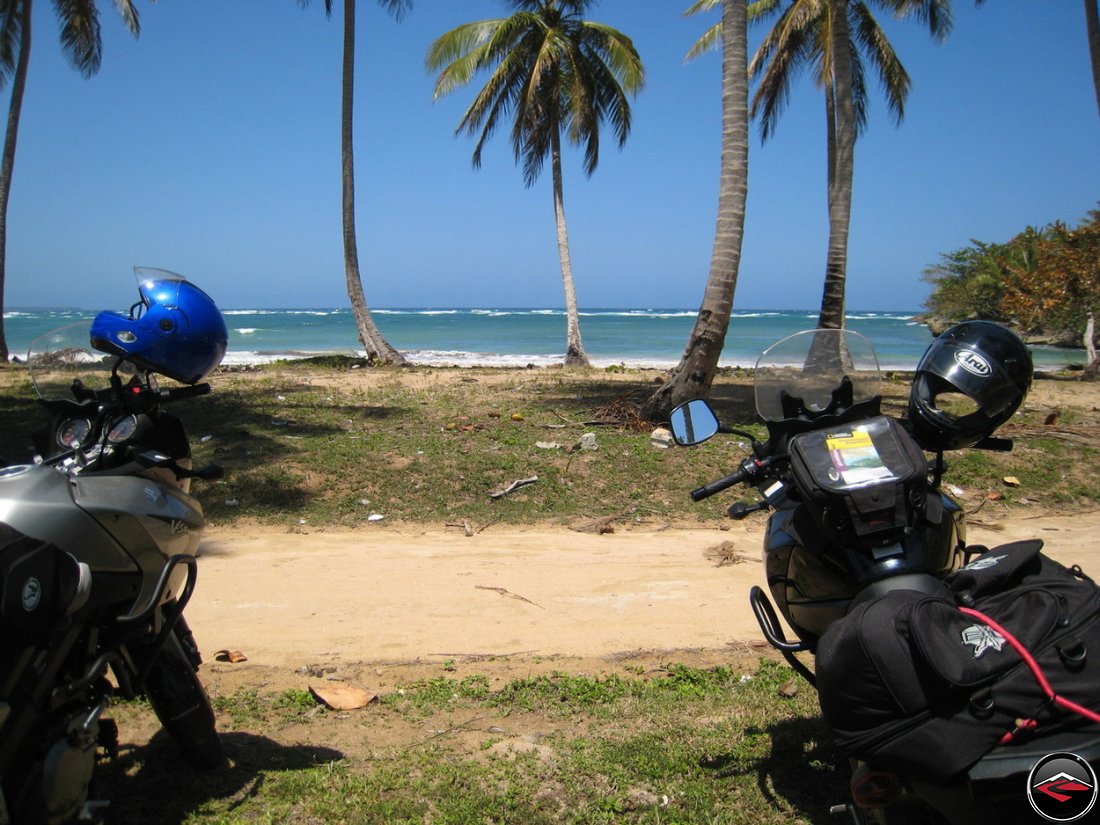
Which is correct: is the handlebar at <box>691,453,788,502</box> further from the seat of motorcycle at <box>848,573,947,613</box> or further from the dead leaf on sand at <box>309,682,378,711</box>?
the dead leaf on sand at <box>309,682,378,711</box>

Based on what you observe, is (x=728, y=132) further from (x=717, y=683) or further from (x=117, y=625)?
(x=117, y=625)

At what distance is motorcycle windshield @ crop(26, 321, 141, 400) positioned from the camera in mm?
3021

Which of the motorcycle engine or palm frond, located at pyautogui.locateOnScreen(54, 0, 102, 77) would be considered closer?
the motorcycle engine

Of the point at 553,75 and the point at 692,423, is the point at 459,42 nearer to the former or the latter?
the point at 553,75

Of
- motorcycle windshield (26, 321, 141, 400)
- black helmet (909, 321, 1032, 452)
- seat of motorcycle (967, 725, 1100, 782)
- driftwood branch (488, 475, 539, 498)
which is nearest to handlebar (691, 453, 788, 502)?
black helmet (909, 321, 1032, 452)

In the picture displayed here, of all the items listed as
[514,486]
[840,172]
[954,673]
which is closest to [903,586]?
[954,673]

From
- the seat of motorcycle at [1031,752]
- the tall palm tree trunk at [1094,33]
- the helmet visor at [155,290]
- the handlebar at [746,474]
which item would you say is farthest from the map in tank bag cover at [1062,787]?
the tall palm tree trunk at [1094,33]

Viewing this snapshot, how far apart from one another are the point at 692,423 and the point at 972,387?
34.1 inches

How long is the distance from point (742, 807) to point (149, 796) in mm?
2000

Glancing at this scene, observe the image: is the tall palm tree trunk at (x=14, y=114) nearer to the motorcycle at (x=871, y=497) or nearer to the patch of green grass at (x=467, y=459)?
the patch of green grass at (x=467, y=459)

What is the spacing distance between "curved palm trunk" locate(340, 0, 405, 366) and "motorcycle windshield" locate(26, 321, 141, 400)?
1283 cm

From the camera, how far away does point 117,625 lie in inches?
98.2

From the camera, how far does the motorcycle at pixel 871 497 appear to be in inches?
70.7

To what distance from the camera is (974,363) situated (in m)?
2.49
